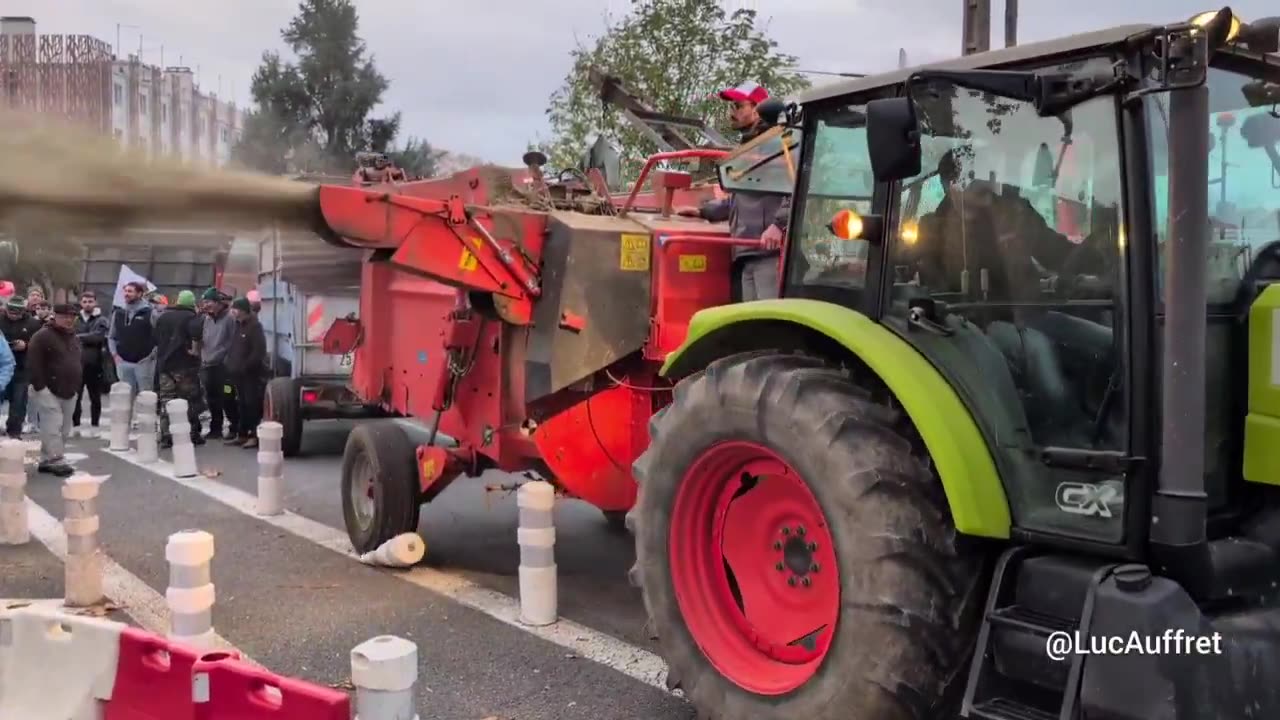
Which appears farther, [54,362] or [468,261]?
[54,362]

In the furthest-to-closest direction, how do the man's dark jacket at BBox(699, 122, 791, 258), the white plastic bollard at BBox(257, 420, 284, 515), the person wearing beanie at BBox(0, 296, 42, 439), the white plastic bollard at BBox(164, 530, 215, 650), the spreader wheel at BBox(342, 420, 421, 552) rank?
the person wearing beanie at BBox(0, 296, 42, 439) → the white plastic bollard at BBox(257, 420, 284, 515) → the spreader wheel at BBox(342, 420, 421, 552) → the man's dark jacket at BBox(699, 122, 791, 258) → the white plastic bollard at BBox(164, 530, 215, 650)

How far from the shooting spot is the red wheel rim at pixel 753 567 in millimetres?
3561

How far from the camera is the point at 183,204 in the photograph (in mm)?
4898

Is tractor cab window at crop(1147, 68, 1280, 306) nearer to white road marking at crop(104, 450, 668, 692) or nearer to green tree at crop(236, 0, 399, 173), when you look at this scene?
white road marking at crop(104, 450, 668, 692)

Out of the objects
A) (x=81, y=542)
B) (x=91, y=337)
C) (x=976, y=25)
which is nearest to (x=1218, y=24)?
(x=976, y=25)

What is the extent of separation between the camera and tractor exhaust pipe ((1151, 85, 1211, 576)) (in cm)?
267

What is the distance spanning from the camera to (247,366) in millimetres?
12234

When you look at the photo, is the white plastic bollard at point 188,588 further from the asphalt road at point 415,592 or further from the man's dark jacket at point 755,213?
the man's dark jacket at point 755,213

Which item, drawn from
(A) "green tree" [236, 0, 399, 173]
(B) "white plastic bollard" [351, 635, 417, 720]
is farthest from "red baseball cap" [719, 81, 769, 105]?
(A) "green tree" [236, 0, 399, 173]

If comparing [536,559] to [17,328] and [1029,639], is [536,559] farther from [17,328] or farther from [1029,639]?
[17,328]

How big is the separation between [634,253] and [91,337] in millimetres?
10322

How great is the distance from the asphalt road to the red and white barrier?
1081mm

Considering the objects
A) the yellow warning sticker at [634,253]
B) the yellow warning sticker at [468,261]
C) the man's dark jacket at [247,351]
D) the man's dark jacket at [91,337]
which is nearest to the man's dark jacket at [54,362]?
the man's dark jacket at [247,351]

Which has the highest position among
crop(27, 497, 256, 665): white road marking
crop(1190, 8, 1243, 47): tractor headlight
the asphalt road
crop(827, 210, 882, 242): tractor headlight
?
crop(1190, 8, 1243, 47): tractor headlight
